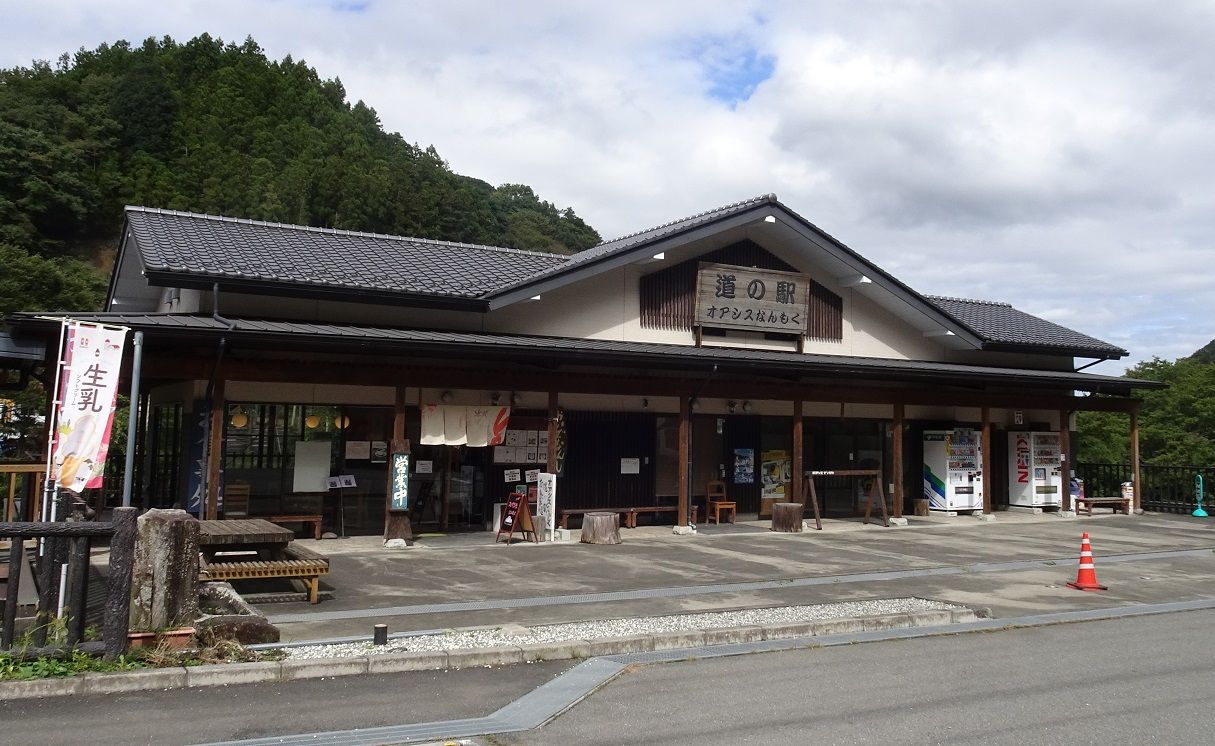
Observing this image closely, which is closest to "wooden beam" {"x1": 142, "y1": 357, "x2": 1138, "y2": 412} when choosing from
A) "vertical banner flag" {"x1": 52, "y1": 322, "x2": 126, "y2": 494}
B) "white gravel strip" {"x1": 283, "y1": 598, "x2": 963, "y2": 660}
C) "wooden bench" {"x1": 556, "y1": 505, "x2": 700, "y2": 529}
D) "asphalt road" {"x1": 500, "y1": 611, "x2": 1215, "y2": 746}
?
"wooden bench" {"x1": 556, "y1": 505, "x2": 700, "y2": 529}

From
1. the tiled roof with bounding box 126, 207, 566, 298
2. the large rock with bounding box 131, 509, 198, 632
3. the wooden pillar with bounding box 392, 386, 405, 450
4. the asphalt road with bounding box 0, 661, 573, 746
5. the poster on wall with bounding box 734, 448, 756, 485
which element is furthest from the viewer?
the poster on wall with bounding box 734, 448, 756, 485

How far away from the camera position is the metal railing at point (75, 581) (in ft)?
22.3

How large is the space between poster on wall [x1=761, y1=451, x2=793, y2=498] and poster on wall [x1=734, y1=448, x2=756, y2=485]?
11.3 inches

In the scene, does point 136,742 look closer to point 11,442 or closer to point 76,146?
point 11,442

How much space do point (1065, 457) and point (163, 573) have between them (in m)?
21.3

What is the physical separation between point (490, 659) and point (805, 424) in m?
14.1

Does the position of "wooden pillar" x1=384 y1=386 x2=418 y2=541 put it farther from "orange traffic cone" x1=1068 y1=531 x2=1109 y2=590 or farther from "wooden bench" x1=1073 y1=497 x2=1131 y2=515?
"wooden bench" x1=1073 y1=497 x2=1131 y2=515

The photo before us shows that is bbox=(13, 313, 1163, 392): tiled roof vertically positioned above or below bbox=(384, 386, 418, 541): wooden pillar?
above

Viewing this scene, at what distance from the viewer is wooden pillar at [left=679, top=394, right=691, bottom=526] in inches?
685

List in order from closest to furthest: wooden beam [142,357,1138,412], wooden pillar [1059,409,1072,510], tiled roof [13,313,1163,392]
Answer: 1. tiled roof [13,313,1163,392]
2. wooden beam [142,357,1138,412]
3. wooden pillar [1059,409,1072,510]

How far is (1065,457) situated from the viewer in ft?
74.3

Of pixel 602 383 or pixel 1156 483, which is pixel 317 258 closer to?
pixel 602 383

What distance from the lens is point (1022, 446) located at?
2272 centimetres

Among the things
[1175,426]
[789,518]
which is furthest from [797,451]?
[1175,426]
